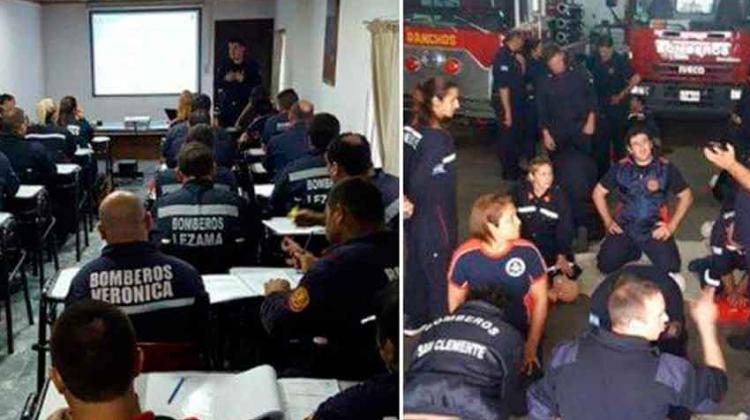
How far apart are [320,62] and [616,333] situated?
271 inches

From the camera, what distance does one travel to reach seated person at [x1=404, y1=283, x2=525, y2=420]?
1664mm

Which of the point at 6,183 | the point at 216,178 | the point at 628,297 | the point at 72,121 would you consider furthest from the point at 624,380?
the point at 72,121

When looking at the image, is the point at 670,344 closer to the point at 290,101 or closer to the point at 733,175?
the point at 733,175

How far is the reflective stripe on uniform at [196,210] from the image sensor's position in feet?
13.1

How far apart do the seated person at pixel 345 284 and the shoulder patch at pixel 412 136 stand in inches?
39.4

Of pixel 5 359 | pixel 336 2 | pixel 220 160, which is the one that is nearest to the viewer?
pixel 5 359

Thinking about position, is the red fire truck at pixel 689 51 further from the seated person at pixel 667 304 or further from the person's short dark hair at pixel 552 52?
the seated person at pixel 667 304

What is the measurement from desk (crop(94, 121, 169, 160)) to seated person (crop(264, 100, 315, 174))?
10.5ft

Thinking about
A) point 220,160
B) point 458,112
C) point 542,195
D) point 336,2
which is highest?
point 336,2

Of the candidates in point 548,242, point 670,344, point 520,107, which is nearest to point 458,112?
point 520,107

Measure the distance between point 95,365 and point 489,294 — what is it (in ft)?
2.80

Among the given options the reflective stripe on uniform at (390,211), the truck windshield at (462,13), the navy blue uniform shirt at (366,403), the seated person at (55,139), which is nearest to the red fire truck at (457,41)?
the truck windshield at (462,13)

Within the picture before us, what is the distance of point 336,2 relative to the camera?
23.5 feet

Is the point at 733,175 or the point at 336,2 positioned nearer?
Answer: the point at 733,175
